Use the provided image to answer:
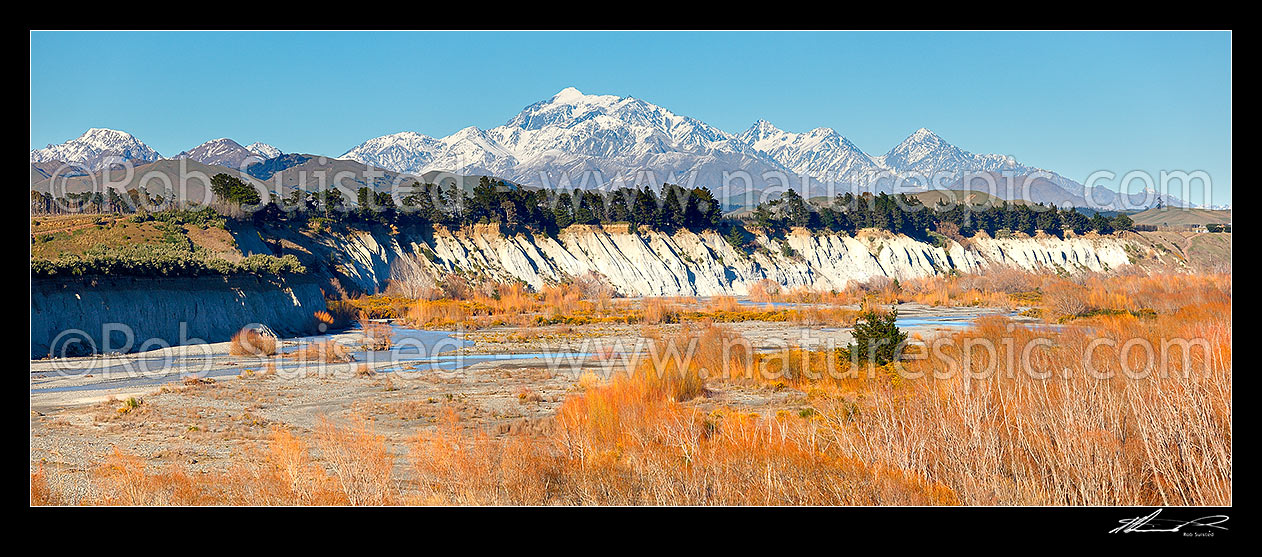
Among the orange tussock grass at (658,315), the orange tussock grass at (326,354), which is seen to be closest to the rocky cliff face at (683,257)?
the orange tussock grass at (658,315)

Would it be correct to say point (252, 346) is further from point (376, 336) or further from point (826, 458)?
point (826, 458)

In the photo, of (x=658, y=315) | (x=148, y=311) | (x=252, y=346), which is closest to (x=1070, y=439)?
(x=252, y=346)

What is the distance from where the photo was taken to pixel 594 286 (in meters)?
63.3

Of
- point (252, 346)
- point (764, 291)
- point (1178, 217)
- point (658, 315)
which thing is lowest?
point (252, 346)

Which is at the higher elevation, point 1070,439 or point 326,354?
point 1070,439

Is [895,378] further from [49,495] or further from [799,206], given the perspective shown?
[799,206]

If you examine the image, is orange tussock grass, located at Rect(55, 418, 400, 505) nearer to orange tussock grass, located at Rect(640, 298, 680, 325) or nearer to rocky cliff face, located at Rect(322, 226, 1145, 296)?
orange tussock grass, located at Rect(640, 298, 680, 325)

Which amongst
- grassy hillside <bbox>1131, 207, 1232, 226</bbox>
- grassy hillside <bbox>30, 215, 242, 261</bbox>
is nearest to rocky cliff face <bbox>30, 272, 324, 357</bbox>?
grassy hillside <bbox>30, 215, 242, 261</bbox>
